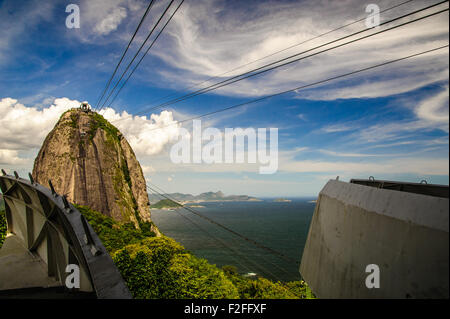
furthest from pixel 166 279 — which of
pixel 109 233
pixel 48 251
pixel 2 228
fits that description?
pixel 109 233

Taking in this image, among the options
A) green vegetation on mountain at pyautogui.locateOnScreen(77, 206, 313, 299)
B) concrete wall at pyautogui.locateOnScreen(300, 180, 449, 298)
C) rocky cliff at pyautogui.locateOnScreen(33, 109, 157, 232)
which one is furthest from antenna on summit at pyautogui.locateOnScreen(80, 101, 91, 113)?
concrete wall at pyautogui.locateOnScreen(300, 180, 449, 298)

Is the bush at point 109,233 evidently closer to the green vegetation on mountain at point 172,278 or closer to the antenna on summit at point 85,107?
the green vegetation on mountain at point 172,278

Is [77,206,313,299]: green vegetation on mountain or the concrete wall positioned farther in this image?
[77,206,313,299]: green vegetation on mountain

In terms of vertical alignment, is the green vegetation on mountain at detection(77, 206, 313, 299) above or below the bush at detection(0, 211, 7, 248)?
below

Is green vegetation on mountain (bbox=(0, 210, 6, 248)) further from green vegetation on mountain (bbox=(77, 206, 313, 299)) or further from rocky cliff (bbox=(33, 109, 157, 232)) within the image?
rocky cliff (bbox=(33, 109, 157, 232))

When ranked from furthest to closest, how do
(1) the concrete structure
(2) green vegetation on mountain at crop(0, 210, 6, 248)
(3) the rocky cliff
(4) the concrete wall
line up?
(3) the rocky cliff
(2) green vegetation on mountain at crop(0, 210, 6, 248)
(1) the concrete structure
(4) the concrete wall

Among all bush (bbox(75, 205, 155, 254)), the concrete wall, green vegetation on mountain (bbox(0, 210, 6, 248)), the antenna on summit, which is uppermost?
the antenna on summit

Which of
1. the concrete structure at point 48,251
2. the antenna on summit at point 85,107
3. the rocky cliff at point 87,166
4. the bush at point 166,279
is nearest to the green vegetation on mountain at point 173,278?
the bush at point 166,279
